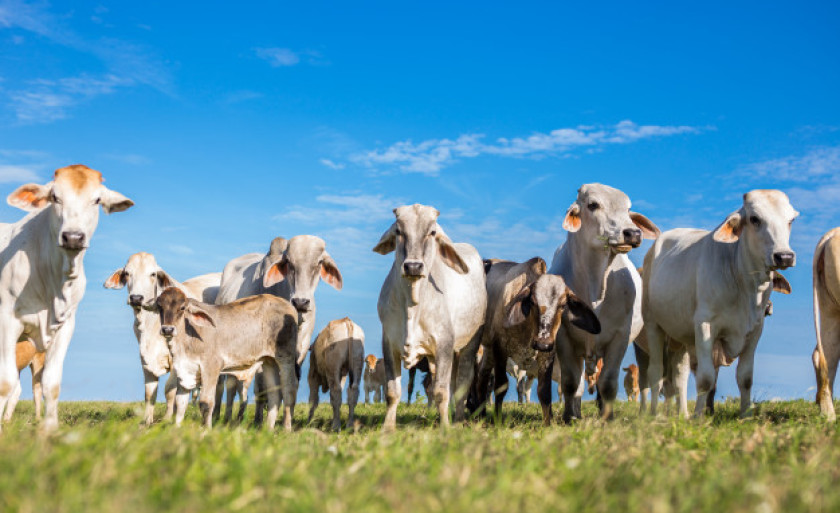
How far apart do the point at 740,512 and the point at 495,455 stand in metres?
2.04

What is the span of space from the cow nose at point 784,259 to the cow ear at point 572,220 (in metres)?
2.58

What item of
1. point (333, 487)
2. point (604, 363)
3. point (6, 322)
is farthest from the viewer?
point (604, 363)

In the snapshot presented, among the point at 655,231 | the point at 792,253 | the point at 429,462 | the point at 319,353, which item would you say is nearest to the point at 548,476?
the point at 429,462

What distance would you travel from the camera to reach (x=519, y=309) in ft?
31.3

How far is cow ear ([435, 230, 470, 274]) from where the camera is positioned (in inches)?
376

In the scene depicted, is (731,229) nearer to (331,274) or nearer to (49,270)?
(331,274)

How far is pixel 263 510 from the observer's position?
139 inches

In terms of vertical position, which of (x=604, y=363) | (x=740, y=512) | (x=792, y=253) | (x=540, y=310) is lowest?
(x=740, y=512)

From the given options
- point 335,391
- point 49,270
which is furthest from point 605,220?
point 49,270

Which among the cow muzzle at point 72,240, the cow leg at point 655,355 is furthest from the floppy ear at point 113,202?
the cow leg at point 655,355

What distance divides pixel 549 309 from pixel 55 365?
5.75 metres

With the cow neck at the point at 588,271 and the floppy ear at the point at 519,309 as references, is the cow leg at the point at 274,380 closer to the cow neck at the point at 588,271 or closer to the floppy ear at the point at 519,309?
the floppy ear at the point at 519,309

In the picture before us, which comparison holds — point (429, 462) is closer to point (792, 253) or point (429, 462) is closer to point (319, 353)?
point (792, 253)

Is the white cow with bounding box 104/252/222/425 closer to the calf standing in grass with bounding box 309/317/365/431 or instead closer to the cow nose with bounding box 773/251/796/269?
the calf standing in grass with bounding box 309/317/365/431
